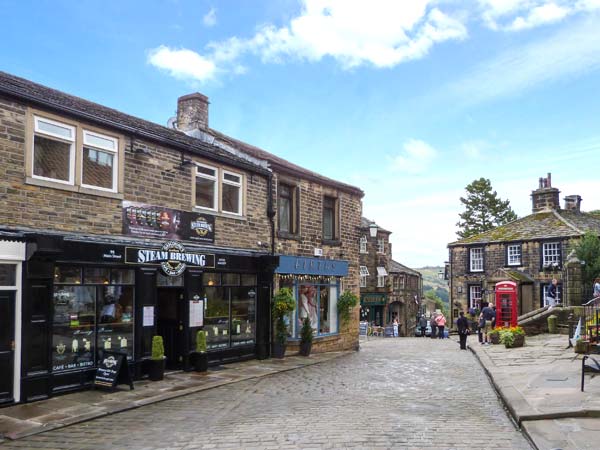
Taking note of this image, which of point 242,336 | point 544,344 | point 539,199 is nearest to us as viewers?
point 242,336

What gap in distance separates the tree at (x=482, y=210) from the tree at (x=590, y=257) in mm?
24787

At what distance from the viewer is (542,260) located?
33.5 meters

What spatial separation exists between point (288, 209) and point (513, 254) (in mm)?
20960

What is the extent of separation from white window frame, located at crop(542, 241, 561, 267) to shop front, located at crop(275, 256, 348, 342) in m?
17.4

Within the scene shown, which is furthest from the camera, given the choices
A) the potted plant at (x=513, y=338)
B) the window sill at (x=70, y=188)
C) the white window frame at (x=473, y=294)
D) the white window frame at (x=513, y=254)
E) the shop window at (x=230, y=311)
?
the white window frame at (x=473, y=294)

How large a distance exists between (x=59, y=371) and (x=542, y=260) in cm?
2922

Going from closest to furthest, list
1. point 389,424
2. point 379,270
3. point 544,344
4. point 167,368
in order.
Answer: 1. point 389,424
2. point 167,368
3. point 544,344
4. point 379,270

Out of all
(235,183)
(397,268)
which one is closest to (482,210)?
(397,268)

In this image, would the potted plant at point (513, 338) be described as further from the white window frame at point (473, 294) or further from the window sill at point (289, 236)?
the white window frame at point (473, 294)

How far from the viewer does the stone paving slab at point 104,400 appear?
29.5ft

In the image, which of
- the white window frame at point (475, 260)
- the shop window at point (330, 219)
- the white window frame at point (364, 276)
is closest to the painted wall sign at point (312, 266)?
the shop window at point (330, 219)

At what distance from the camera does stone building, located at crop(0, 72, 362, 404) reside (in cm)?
1071

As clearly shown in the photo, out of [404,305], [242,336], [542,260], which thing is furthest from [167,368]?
[404,305]

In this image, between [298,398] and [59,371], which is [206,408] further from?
[59,371]
